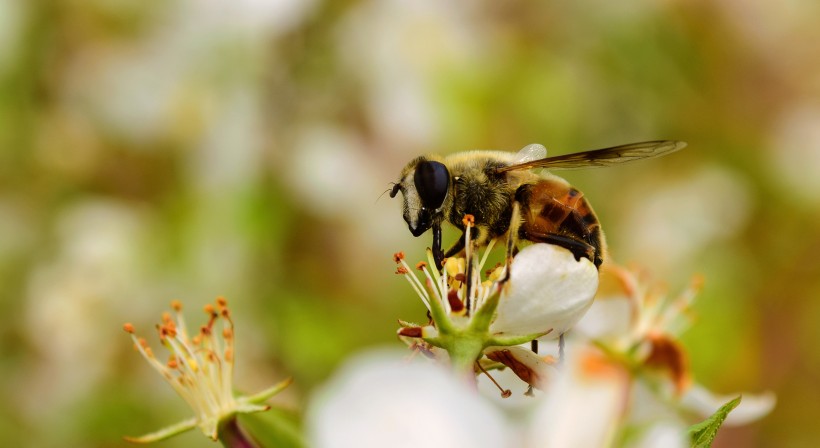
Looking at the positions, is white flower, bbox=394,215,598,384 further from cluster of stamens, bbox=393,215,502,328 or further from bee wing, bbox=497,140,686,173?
bee wing, bbox=497,140,686,173

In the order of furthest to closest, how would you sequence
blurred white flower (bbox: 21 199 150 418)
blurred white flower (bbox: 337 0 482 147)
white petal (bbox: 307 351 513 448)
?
blurred white flower (bbox: 337 0 482 147), blurred white flower (bbox: 21 199 150 418), white petal (bbox: 307 351 513 448)

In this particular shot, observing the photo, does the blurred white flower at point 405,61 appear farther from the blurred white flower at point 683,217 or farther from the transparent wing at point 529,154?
the transparent wing at point 529,154

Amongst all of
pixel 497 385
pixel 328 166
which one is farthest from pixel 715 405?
pixel 328 166

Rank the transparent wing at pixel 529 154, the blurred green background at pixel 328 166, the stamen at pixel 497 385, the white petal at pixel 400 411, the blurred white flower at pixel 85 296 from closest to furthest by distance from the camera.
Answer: the white petal at pixel 400 411, the stamen at pixel 497 385, the transparent wing at pixel 529 154, the blurred green background at pixel 328 166, the blurred white flower at pixel 85 296

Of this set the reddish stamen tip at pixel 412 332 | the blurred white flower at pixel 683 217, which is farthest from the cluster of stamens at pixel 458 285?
the blurred white flower at pixel 683 217

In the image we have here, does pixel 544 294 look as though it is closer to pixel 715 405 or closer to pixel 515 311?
pixel 515 311

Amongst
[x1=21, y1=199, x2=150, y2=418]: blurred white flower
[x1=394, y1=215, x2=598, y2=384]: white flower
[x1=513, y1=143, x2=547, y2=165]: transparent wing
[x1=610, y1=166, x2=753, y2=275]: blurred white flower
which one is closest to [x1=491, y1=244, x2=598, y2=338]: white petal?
[x1=394, y1=215, x2=598, y2=384]: white flower
